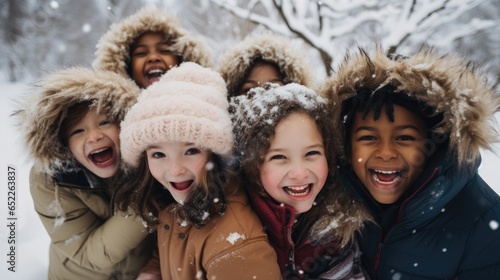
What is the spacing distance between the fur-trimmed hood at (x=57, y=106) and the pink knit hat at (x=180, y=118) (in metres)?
0.30

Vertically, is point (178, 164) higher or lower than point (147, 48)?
lower

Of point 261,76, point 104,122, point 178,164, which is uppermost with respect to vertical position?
point 261,76

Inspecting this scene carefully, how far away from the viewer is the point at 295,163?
65.4 inches

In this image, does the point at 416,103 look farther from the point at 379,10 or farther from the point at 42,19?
the point at 42,19

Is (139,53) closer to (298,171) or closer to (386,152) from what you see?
(298,171)

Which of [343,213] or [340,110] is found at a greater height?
[340,110]

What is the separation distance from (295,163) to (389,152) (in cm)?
48

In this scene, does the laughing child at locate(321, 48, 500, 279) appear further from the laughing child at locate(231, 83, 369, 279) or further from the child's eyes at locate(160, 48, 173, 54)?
the child's eyes at locate(160, 48, 173, 54)

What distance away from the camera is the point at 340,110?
71.4 inches

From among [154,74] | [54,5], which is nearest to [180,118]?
[154,74]

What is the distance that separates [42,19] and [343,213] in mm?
14813

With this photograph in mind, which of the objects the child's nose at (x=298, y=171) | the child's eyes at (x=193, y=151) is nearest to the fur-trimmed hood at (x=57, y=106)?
the child's eyes at (x=193, y=151)

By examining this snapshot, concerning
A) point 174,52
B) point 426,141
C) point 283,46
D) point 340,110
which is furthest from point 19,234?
point 426,141

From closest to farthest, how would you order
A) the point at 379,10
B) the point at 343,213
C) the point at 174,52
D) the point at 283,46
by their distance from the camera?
the point at 343,213, the point at 283,46, the point at 174,52, the point at 379,10
